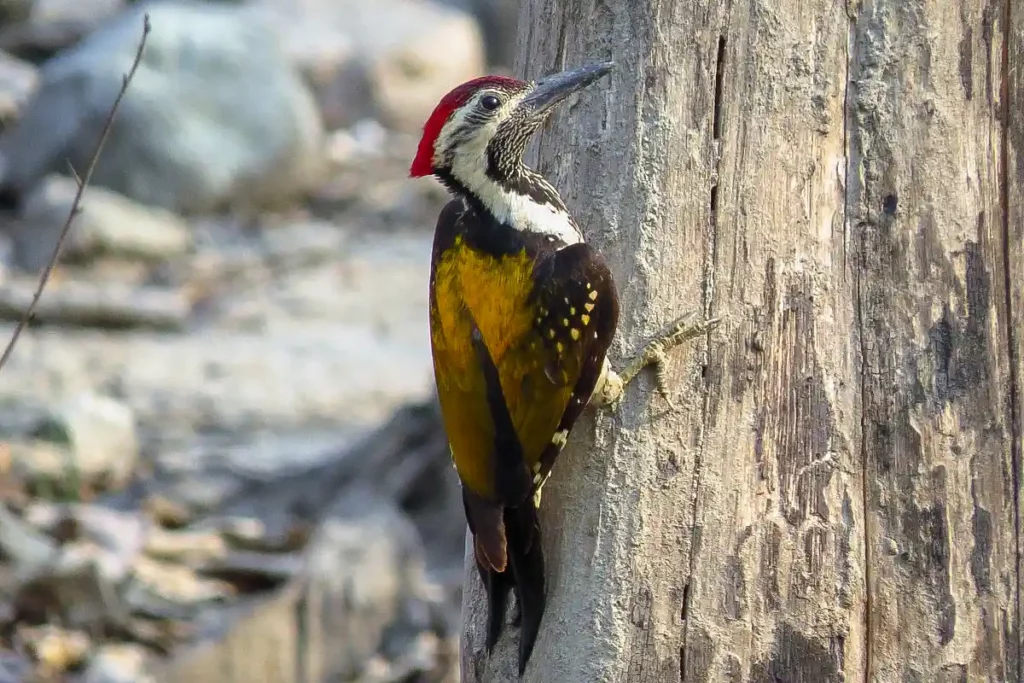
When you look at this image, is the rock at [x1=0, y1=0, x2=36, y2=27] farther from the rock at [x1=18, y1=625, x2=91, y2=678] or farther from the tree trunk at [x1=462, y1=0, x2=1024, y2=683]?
the tree trunk at [x1=462, y1=0, x2=1024, y2=683]

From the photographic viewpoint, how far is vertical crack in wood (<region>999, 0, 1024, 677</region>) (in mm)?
3129

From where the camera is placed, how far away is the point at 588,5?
3.27 m

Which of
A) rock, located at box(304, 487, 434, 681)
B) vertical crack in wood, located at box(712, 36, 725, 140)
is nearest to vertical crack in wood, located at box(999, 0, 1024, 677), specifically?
vertical crack in wood, located at box(712, 36, 725, 140)

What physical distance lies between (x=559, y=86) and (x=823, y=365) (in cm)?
84

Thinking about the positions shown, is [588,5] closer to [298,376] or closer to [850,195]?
[850,195]

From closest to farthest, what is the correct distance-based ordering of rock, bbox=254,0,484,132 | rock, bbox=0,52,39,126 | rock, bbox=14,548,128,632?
rock, bbox=14,548,128,632, rock, bbox=0,52,39,126, rock, bbox=254,0,484,132

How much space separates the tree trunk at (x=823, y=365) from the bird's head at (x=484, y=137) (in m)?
0.33

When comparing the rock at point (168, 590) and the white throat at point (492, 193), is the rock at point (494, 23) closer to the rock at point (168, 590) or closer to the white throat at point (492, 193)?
the rock at point (168, 590)

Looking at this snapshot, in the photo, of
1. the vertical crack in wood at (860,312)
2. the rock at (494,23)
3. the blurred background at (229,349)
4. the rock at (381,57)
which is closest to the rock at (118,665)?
the blurred background at (229,349)

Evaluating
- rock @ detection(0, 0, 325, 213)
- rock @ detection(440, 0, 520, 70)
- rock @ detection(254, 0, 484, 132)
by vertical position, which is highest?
rock @ detection(440, 0, 520, 70)

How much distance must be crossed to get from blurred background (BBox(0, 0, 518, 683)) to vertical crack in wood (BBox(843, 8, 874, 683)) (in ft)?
10.8

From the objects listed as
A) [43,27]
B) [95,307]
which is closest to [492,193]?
[95,307]

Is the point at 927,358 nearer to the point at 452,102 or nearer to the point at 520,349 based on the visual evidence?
the point at 520,349

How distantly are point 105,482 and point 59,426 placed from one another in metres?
0.38
